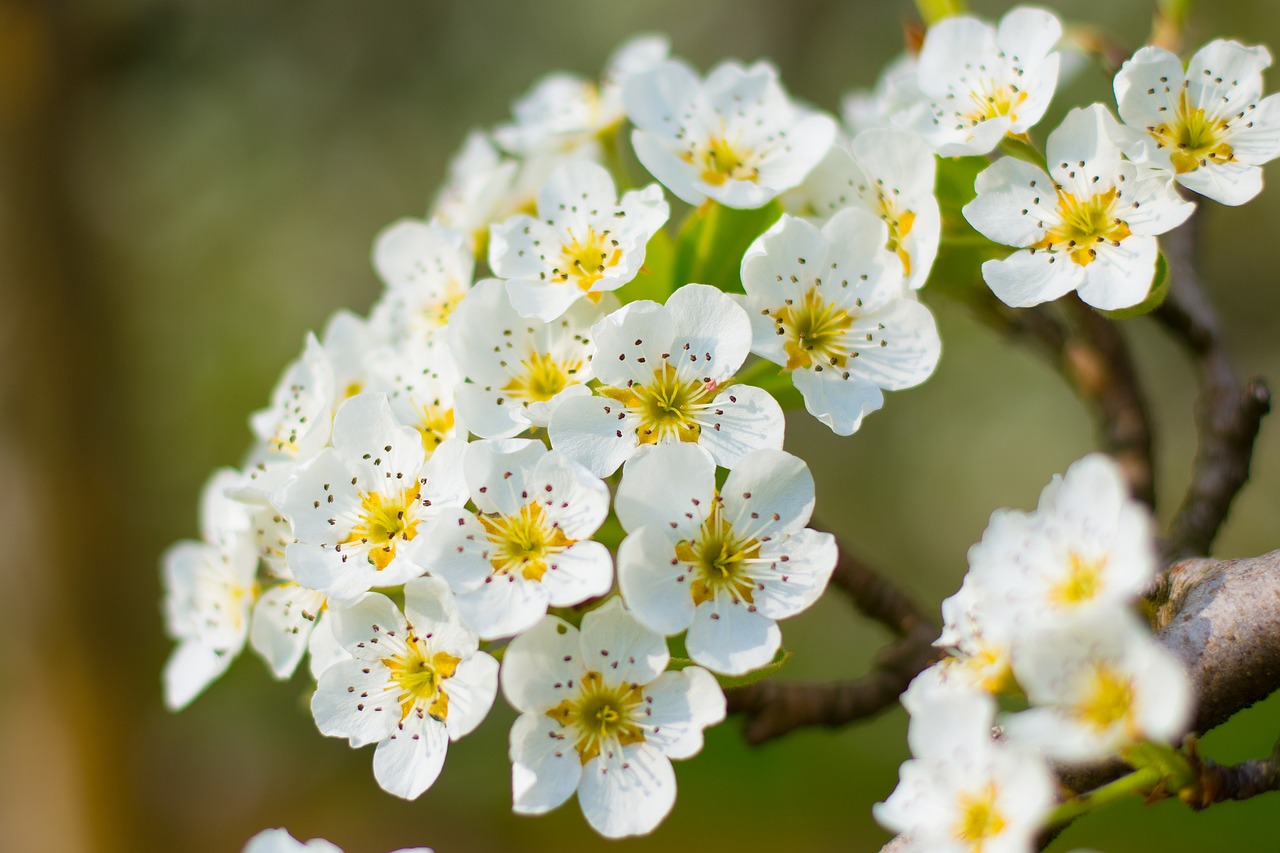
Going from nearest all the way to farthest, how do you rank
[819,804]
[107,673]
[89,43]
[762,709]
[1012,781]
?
[1012,781]
[762,709]
[819,804]
[107,673]
[89,43]

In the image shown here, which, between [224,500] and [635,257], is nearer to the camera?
[635,257]

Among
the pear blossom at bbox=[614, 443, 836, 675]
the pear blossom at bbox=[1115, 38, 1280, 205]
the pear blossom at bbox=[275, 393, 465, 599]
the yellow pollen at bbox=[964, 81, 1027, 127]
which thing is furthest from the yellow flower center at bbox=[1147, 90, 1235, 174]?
the pear blossom at bbox=[275, 393, 465, 599]

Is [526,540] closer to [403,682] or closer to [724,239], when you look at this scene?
[403,682]

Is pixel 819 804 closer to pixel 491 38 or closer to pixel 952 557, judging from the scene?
pixel 952 557

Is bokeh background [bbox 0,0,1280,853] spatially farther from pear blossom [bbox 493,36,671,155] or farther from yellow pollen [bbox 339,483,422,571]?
yellow pollen [bbox 339,483,422,571]

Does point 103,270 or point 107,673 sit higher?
point 103,270

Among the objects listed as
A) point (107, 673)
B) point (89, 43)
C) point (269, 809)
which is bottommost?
point (269, 809)

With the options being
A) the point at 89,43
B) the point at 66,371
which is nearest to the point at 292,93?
the point at 89,43

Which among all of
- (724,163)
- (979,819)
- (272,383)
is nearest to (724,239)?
(724,163)
